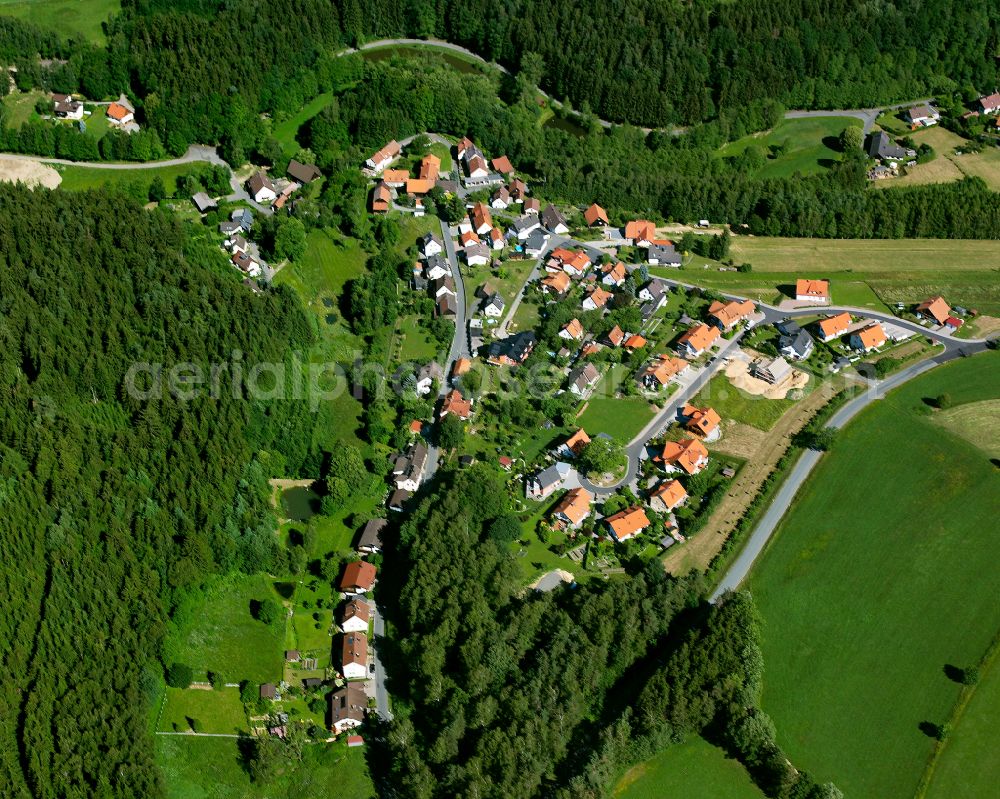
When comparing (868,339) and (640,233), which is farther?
(640,233)

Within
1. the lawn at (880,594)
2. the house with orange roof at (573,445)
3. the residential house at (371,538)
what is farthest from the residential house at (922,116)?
the residential house at (371,538)

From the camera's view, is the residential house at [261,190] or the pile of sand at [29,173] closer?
the residential house at [261,190]

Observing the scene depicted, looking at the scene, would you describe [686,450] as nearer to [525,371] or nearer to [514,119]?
[525,371]

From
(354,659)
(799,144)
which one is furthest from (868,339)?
(354,659)

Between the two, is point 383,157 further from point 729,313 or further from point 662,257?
point 729,313

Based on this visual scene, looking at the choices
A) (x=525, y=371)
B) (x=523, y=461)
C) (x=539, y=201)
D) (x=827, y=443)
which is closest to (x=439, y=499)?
(x=523, y=461)

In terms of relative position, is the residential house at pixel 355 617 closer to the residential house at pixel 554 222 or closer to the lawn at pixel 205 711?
the lawn at pixel 205 711

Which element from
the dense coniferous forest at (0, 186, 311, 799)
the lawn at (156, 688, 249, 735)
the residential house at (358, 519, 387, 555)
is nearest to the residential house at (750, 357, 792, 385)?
the residential house at (358, 519, 387, 555)
